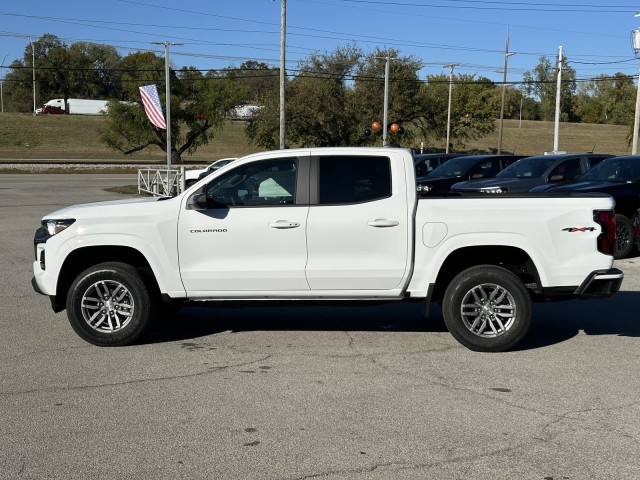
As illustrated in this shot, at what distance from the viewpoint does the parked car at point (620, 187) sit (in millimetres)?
13133

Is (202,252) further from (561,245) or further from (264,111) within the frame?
(264,111)

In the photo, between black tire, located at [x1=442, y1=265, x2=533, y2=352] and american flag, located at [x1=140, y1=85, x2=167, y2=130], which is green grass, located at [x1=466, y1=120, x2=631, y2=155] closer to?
american flag, located at [x1=140, y1=85, x2=167, y2=130]

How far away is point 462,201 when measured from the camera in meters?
7.15

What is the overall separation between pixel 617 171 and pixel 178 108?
52.1 m

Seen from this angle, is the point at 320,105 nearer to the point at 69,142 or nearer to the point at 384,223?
the point at 69,142

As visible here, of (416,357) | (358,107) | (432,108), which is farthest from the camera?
(432,108)

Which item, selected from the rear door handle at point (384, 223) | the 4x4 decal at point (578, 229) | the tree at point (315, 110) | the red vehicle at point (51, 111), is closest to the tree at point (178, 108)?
the tree at point (315, 110)

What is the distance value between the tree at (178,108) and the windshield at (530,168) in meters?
47.0

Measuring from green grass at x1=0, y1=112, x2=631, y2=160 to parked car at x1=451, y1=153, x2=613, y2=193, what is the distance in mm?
57686

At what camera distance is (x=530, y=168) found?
1719 cm

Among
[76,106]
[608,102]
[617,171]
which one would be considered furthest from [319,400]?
[608,102]

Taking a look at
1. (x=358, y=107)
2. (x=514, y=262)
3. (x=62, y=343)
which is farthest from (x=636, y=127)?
(x=62, y=343)

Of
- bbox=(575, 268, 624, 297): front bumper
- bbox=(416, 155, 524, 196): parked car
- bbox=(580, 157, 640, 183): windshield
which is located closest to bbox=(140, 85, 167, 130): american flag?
bbox=(416, 155, 524, 196): parked car

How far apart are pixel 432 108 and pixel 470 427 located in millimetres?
56026
